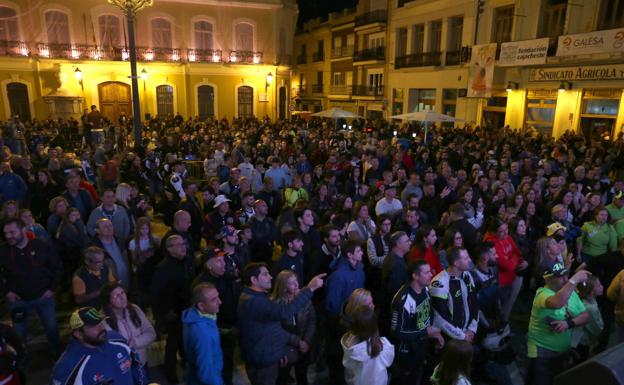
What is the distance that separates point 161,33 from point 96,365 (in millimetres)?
28972

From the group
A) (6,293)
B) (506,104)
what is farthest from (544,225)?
(506,104)

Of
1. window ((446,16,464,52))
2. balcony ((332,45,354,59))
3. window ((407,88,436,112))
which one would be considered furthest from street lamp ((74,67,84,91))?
window ((446,16,464,52))

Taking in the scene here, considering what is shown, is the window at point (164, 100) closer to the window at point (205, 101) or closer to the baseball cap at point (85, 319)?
the window at point (205, 101)

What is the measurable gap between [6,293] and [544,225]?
7.07 metres

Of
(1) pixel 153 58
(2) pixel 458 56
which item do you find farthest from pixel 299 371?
(1) pixel 153 58

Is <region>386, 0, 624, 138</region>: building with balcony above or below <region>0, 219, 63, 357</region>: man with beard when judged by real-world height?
above

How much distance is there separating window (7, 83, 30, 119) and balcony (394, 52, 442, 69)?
2222 cm

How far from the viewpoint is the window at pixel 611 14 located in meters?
15.9

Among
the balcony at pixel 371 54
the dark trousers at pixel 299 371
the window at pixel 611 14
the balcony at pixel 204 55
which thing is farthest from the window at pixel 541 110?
the balcony at pixel 204 55

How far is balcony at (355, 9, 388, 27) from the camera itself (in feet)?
92.8

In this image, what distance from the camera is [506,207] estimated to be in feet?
22.0

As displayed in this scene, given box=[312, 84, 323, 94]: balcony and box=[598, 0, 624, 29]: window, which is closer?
box=[598, 0, 624, 29]: window

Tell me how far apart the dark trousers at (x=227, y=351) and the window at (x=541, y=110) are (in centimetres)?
1767

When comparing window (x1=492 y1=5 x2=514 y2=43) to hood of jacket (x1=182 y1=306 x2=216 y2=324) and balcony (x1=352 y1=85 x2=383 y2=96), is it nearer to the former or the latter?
balcony (x1=352 y1=85 x2=383 y2=96)
